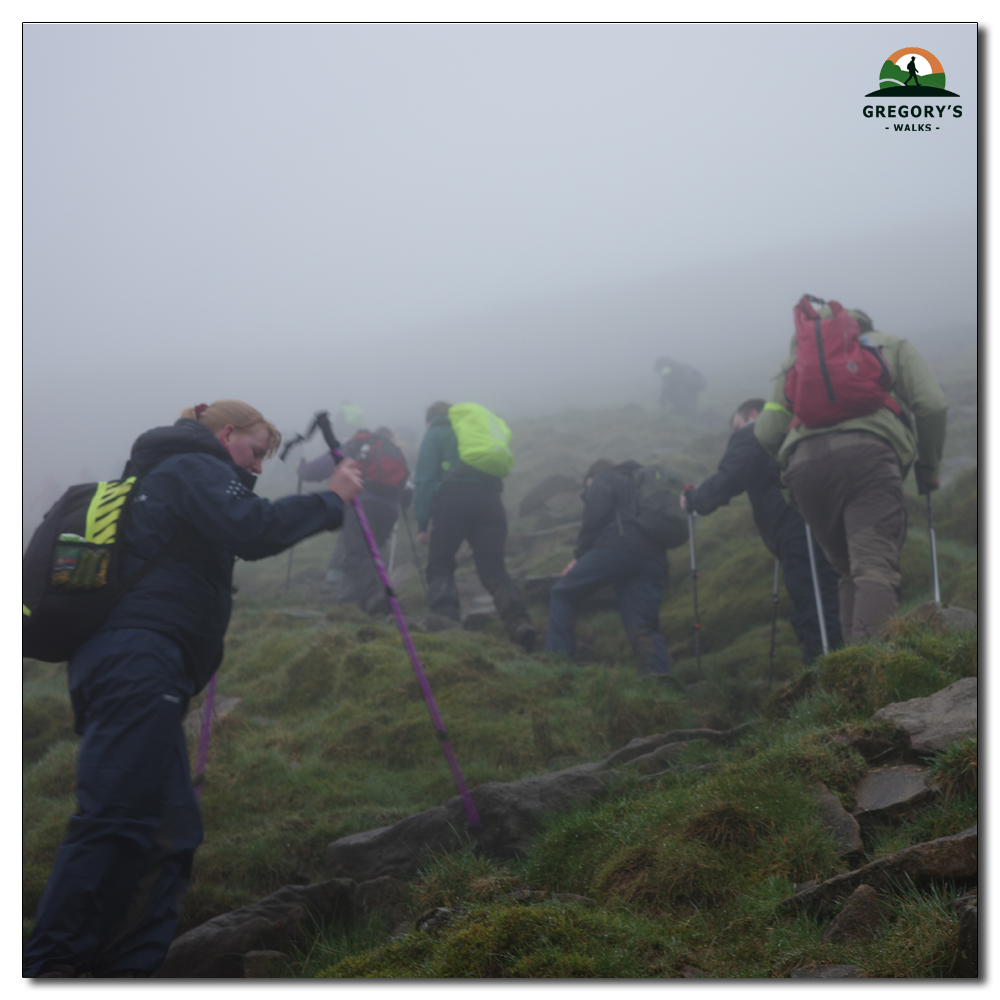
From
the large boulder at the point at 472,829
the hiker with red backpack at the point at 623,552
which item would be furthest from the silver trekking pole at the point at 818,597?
the large boulder at the point at 472,829

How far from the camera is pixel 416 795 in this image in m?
5.98

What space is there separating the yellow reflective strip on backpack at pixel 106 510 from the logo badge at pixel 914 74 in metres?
5.32

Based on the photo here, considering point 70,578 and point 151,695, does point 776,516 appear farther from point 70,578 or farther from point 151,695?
point 70,578

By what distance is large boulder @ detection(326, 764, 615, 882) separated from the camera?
187 inches

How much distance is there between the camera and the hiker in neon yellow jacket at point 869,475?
6371mm

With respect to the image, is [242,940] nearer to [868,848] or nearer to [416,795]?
[416,795]

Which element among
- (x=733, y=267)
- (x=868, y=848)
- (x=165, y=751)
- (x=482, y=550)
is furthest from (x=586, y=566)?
(x=733, y=267)

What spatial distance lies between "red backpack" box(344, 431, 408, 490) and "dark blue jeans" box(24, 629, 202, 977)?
8356 mm

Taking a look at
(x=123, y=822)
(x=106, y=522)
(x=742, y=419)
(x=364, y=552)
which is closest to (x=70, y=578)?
(x=106, y=522)

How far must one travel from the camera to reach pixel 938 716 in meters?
4.48

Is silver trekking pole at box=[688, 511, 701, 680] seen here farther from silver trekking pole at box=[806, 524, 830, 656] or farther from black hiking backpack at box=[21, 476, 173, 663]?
black hiking backpack at box=[21, 476, 173, 663]

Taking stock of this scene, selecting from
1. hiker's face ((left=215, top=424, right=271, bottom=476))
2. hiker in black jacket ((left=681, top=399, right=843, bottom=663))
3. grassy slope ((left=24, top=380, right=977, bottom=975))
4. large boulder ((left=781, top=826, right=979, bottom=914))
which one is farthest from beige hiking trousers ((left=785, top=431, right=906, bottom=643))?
hiker's face ((left=215, top=424, right=271, bottom=476))

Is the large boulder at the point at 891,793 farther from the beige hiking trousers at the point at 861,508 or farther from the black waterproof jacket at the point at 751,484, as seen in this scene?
the black waterproof jacket at the point at 751,484

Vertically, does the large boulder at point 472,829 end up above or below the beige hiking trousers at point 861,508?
below
